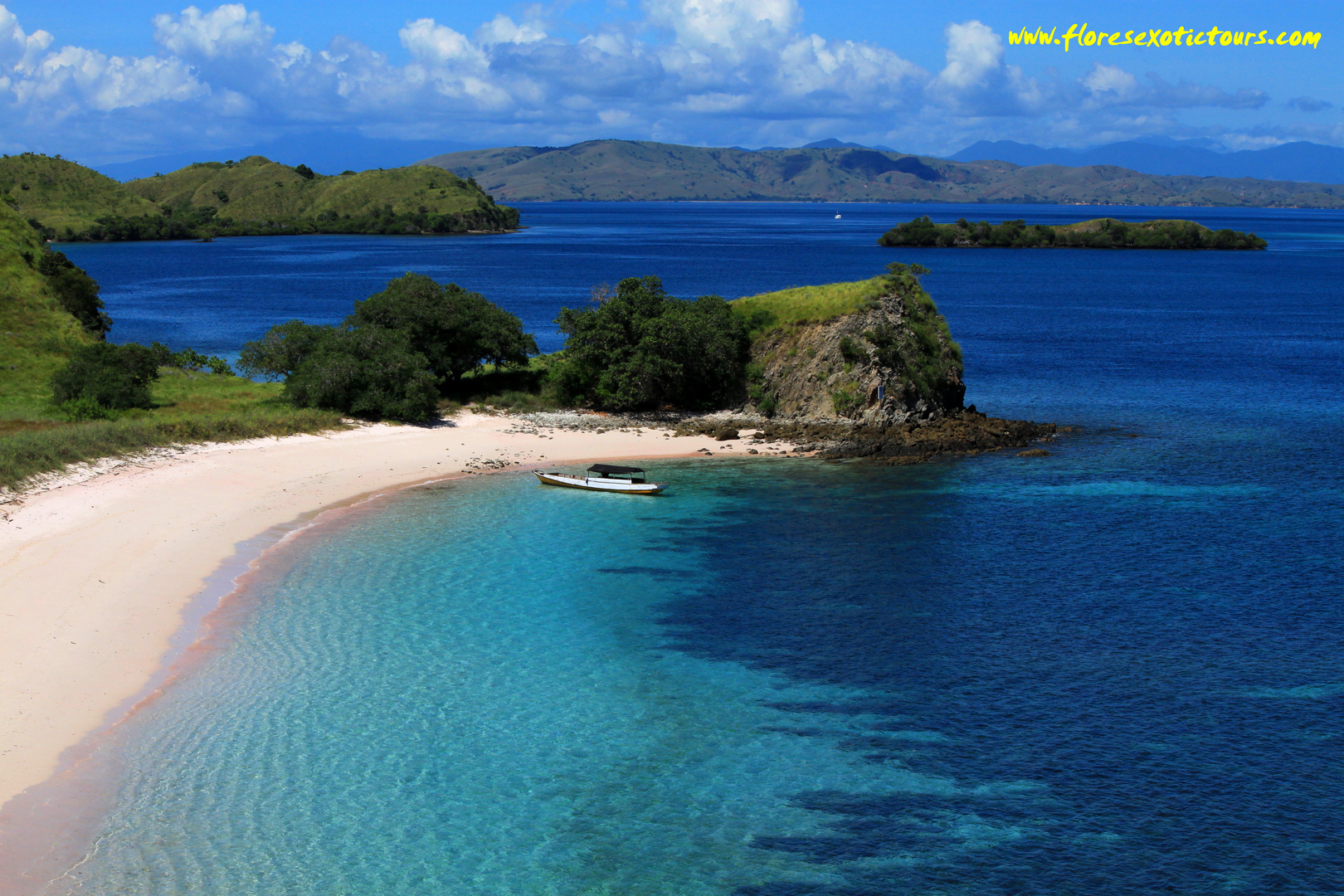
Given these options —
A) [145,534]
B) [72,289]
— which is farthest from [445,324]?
[72,289]

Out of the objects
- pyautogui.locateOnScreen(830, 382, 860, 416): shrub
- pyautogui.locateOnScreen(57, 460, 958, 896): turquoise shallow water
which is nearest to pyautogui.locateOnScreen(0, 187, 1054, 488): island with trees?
pyautogui.locateOnScreen(830, 382, 860, 416): shrub

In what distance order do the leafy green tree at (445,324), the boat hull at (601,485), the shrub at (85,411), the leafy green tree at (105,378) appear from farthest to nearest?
the leafy green tree at (445,324), the leafy green tree at (105,378), the shrub at (85,411), the boat hull at (601,485)

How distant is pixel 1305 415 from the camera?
6369 centimetres

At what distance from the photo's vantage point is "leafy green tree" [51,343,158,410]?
171 feet

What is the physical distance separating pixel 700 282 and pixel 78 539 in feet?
373

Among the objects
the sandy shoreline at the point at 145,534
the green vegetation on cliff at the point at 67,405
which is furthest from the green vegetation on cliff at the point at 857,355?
the green vegetation on cliff at the point at 67,405

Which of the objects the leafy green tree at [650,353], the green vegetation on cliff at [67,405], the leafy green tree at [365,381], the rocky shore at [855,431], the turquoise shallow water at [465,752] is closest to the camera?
the turquoise shallow water at [465,752]

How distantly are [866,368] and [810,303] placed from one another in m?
6.12

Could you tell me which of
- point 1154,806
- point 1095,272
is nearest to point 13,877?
point 1154,806

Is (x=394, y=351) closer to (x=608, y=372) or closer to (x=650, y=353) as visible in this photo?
(x=608, y=372)

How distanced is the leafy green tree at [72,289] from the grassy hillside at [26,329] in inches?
31.5

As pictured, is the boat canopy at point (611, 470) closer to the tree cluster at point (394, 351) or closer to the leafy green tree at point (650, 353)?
the leafy green tree at point (650, 353)

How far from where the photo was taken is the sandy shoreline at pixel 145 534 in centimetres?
2475

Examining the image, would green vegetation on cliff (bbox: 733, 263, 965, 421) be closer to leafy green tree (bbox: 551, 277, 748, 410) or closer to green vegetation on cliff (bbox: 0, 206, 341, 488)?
leafy green tree (bbox: 551, 277, 748, 410)
